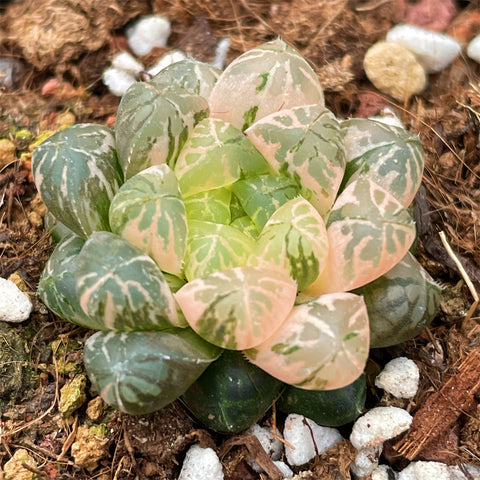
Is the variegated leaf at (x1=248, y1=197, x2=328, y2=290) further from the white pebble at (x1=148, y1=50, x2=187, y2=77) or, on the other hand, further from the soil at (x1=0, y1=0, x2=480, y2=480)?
the white pebble at (x1=148, y1=50, x2=187, y2=77)

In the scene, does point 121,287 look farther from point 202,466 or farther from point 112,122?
point 112,122

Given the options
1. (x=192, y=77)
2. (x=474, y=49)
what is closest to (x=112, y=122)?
(x=192, y=77)

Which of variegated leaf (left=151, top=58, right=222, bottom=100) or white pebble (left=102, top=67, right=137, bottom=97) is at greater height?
variegated leaf (left=151, top=58, right=222, bottom=100)

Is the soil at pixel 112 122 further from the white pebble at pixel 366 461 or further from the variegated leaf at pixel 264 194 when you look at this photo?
the variegated leaf at pixel 264 194

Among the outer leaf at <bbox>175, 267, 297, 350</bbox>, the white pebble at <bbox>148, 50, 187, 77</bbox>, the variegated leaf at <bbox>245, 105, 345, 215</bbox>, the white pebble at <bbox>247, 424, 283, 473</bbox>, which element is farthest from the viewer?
the white pebble at <bbox>148, 50, 187, 77</bbox>

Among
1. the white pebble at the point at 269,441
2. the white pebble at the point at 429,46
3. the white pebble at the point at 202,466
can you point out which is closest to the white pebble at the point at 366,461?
the white pebble at the point at 269,441

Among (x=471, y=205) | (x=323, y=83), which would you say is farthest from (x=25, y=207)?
(x=471, y=205)

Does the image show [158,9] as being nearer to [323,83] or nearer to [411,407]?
[323,83]

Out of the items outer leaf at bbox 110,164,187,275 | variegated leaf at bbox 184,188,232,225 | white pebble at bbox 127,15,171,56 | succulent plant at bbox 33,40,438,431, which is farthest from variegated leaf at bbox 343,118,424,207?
white pebble at bbox 127,15,171,56
